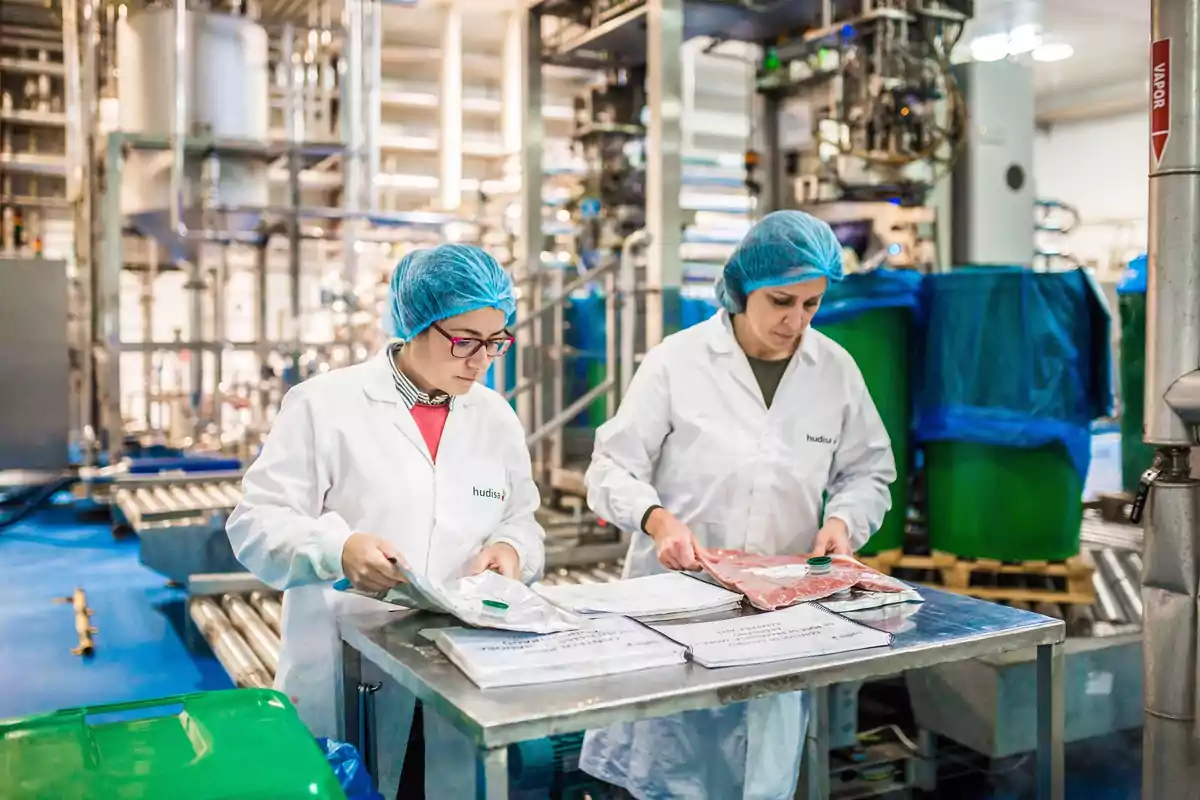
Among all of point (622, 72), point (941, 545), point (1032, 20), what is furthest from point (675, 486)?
point (1032, 20)

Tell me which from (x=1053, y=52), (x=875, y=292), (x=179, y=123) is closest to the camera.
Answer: (x=875, y=292)

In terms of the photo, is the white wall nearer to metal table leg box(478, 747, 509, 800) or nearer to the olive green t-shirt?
the olive green t-shirt

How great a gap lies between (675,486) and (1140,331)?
2.55 m

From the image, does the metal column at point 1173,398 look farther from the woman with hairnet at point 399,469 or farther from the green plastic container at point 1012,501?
the woman with hairnet at point 399,469

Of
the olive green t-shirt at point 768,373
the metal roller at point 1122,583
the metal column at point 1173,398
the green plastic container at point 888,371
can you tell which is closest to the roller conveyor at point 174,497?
the green plastic container at point 888,371

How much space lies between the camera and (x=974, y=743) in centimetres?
296

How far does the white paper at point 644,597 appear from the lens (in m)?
1.84

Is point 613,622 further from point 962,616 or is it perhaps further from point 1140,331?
point 1140,331

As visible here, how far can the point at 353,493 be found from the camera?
2.00 meters

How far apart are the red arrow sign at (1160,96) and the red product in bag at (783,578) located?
3.86 feet

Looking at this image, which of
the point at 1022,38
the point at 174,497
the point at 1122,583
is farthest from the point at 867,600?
the point at 1022,38

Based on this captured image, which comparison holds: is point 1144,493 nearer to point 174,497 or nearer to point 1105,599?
point 1105,599

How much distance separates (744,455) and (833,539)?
0.94 ft

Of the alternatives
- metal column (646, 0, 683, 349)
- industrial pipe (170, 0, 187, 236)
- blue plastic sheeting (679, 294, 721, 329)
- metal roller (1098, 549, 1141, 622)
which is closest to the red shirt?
metal roller (1098, 549, 1141, 622)
